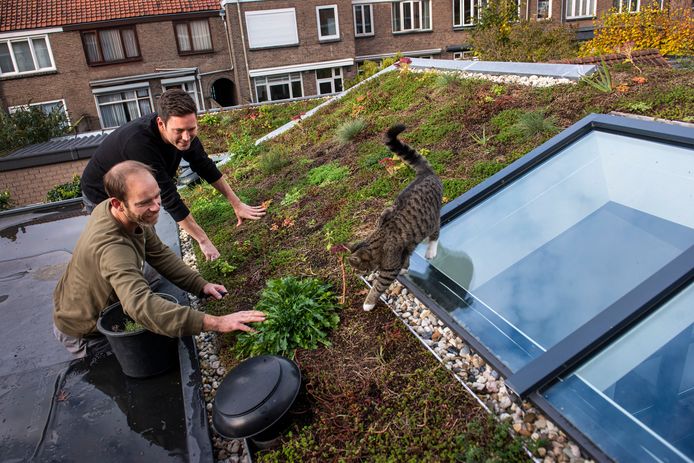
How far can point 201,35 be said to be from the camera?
28672 mm

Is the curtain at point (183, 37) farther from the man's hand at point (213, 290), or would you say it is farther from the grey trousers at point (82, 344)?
the man's hand at point (213, 290)

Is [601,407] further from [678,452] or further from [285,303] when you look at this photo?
[285,303]

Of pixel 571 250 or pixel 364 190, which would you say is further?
pixel 364 190

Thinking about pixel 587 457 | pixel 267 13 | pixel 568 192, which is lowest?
pixel 587 457

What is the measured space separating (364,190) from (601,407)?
3.95 metres

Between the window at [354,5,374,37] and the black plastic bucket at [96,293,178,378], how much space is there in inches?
1233

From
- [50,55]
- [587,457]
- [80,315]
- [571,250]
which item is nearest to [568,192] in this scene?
[571,250]

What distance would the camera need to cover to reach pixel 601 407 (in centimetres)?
228

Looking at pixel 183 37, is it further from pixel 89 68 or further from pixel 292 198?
pixel 292 198

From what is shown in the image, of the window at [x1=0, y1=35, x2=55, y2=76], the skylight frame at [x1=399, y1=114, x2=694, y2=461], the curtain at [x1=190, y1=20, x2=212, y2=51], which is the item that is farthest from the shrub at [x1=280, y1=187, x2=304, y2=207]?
the window at [x1=0, y1=35, x2=55, y2=76]

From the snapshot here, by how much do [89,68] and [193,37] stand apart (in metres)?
6.36

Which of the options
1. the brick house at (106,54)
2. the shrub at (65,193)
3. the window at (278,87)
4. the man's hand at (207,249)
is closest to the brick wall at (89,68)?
the brick house at (106,54)

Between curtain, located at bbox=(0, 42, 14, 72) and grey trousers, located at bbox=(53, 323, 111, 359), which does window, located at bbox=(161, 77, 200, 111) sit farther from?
grey trousers, located at bbox=(53, 323, 111, 359)

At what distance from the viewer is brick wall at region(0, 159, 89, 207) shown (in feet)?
46.5
